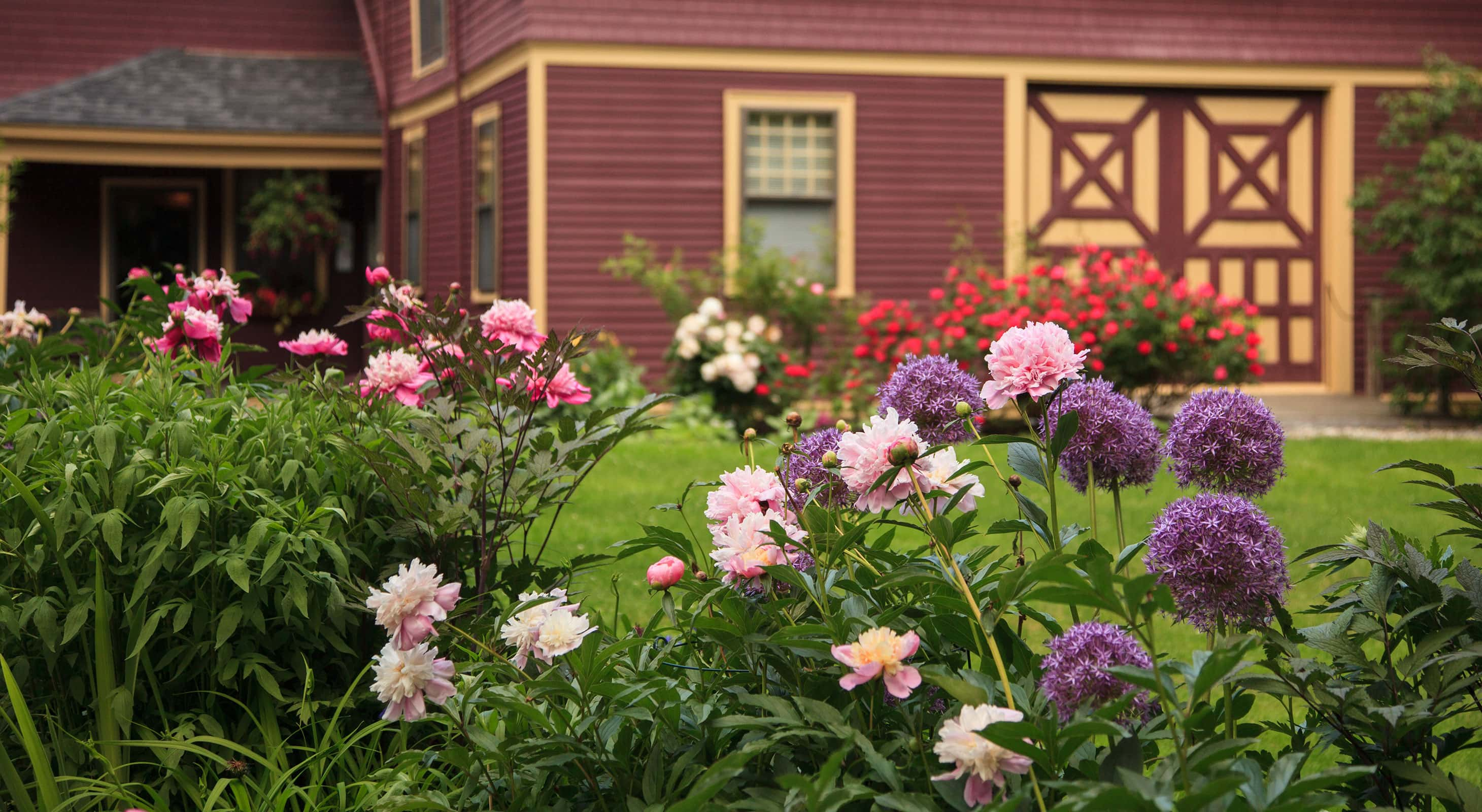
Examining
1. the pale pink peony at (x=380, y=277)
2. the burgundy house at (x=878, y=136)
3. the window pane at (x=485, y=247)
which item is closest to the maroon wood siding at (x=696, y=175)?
the burgundy house at (x=878, y=136)

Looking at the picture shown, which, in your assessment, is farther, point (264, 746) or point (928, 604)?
point (264, 746)

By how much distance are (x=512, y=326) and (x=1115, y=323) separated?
8.24 meters

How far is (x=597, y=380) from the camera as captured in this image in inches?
439

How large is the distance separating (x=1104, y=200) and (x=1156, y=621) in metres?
8.44

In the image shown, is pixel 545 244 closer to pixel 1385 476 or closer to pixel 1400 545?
pixel 1385 476

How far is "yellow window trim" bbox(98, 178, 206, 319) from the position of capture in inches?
632

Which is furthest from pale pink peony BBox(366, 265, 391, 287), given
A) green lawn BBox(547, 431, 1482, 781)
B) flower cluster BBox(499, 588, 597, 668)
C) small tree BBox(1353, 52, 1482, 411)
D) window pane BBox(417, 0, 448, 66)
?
window pane BBox(417, 0, 448, 66)

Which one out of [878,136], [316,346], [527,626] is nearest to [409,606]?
[527,626]

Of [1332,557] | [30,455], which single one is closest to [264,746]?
[30,455]

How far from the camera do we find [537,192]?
1195 cm

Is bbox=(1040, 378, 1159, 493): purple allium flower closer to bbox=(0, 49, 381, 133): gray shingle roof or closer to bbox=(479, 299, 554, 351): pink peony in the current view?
bbox=(479, 299, 554, 351): pink peony

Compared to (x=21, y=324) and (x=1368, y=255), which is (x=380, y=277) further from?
(x=1368, y=255)

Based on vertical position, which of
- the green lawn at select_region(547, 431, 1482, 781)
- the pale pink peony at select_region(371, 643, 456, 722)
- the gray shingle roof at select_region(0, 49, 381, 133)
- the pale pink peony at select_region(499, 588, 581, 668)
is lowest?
the green lawn at select_region(547, 431, 1482, 781)

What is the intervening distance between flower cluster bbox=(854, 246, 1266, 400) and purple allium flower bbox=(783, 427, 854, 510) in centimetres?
849
